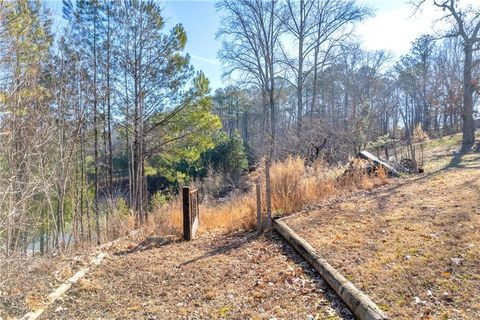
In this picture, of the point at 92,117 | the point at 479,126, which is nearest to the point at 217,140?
the point at 92,117

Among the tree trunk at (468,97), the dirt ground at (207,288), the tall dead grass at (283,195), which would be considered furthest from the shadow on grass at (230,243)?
the tree trunk at (468,97)

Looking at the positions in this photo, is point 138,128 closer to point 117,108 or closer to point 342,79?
point 117,108

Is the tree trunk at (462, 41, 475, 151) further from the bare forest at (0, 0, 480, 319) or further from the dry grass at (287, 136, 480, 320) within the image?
the dry grass at (287, 136, 480, 320)

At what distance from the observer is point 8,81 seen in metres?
3.63

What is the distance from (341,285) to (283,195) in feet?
9.83

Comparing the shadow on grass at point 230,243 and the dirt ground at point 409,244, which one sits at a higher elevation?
the dirt ground at point 409,244

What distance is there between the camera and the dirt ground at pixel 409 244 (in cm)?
246

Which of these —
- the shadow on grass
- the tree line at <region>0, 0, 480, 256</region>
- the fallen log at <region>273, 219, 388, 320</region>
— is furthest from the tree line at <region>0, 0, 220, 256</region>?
the fallen log at <region>273, 219, 388, 320</region>

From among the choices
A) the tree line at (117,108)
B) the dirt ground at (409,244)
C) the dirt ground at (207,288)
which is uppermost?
the tree line at (117,108)

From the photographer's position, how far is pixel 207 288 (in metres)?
3.23

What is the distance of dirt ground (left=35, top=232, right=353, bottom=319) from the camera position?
2711mm

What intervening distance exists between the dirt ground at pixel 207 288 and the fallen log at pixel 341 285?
0.08 metres

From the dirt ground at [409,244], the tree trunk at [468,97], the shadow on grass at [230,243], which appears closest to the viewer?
the dirt ground at [409,244]

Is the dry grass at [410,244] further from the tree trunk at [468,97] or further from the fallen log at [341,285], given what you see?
the tree trunk at [468,97]
